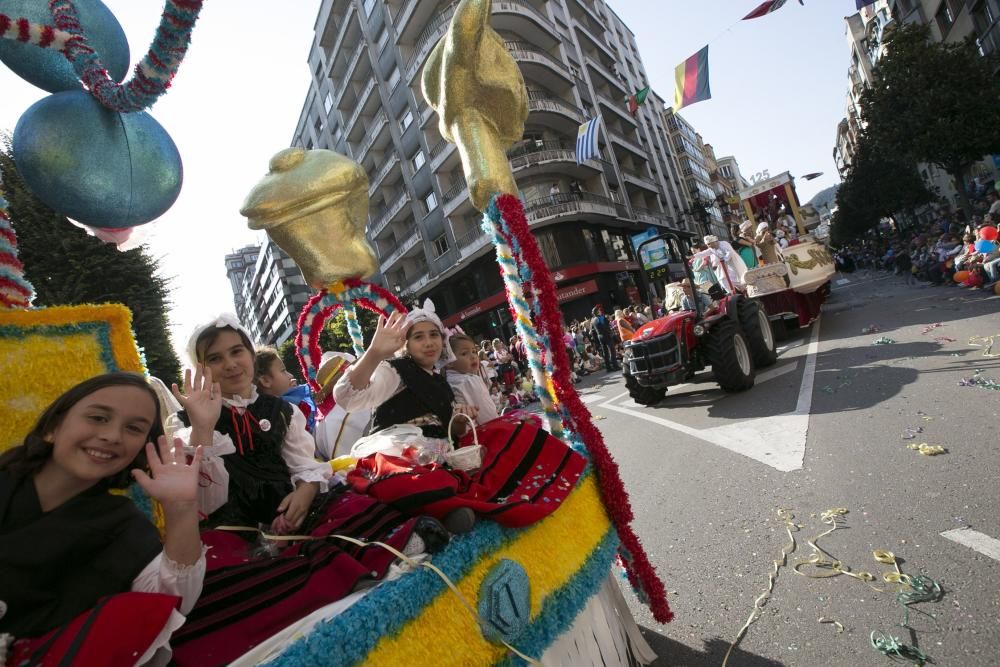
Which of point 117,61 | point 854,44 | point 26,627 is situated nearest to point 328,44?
Answer: point 117,61

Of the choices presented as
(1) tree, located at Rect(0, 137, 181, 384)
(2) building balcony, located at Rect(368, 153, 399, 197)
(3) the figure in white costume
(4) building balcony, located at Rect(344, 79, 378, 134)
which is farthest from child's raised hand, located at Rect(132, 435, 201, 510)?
(4) building balcony, located at Rect(344, 79, 378, 134)

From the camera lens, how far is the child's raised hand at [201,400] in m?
1.63

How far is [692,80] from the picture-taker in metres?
9.84

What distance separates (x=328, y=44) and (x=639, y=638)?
122 feet

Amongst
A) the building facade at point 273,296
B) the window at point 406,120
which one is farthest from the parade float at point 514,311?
the building facade at point 273,296

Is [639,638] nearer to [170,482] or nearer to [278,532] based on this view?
[278,532]

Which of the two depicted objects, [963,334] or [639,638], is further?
[963,334]

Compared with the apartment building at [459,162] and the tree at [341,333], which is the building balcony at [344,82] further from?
the tree at [341,333]

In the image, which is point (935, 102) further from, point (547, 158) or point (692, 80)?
point (547, 158)

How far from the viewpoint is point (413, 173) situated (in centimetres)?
2714

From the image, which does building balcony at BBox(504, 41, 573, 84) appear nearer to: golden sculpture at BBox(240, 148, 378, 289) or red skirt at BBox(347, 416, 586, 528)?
golden sculpture at BBox(240, 148, 378, 289)

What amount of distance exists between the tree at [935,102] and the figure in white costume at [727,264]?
35.7ft

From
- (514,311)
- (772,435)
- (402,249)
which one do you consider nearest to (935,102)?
(772,435)

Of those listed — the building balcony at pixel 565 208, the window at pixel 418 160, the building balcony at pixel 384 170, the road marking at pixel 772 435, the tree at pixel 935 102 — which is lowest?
the road marking at pixel 772 435
